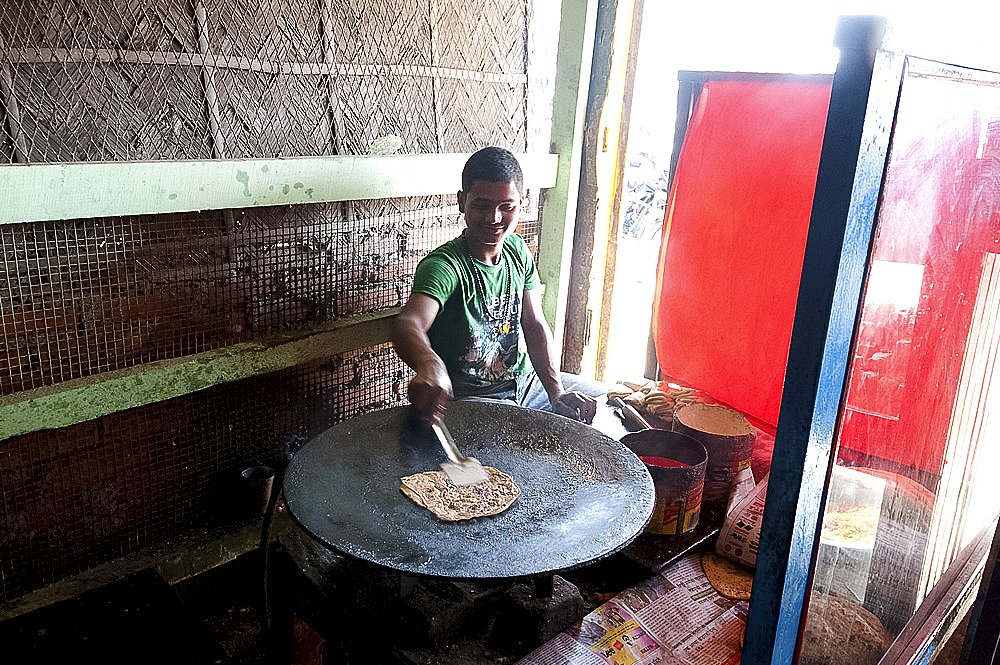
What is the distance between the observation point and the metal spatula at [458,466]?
2088mm

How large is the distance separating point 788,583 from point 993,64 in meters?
1.16

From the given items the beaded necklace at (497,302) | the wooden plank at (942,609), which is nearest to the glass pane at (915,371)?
the wooden plank at (942,609)

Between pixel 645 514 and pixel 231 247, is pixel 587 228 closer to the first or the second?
pixel 231 247

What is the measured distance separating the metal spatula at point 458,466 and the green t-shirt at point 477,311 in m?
0.67

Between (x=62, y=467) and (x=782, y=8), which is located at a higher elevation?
(x=782, y=8)

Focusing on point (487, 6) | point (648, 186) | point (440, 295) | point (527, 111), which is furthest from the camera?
point (648, 186)

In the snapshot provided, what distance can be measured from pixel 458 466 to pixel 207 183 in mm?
1226

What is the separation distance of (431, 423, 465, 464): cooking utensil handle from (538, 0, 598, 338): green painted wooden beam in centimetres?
189

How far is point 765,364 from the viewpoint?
3.70 metres

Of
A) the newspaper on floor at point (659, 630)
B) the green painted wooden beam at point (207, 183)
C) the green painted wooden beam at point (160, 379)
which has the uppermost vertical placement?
the green painted wooden beam at point (207, 183)

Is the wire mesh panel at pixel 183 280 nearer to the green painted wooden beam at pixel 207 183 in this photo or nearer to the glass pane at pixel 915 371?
the green painted wooden beam at pixel 207 183

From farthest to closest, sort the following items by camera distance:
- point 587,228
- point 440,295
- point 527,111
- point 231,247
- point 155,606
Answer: point 587,228 → point 527,111 → point 440,295 → point 231,247 → point 155,606

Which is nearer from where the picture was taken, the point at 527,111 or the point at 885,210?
the point at 885,210

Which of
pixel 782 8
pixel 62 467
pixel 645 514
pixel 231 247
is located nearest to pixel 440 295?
pixel 231 247
